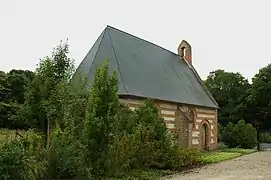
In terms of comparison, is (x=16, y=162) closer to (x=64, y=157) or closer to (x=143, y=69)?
(x=64, y=157)

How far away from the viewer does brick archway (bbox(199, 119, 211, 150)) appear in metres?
29.8

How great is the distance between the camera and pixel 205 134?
30.5 m

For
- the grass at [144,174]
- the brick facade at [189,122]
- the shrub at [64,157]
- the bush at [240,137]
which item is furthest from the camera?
the bush at [240,137]

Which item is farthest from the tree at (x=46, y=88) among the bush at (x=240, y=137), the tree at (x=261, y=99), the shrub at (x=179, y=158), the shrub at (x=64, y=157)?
the tree at (x=261, y=99)

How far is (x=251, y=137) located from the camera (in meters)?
33.7

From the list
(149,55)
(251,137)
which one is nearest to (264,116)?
(251,137)

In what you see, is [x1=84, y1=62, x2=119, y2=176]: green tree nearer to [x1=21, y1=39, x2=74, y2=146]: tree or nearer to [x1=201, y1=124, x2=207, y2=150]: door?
[x1=21, y1=39, x2=74, y2=146]: tree

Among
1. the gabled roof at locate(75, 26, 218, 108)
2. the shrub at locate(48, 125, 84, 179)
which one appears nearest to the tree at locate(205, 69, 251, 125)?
the gabled roof at locate(75, 26, 218, 108)

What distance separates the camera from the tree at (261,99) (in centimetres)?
5253

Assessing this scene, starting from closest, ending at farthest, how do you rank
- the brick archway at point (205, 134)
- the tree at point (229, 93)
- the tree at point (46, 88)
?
the tree at point (46, 88), the brick archway at point (205, 134), the tree at point (229, 93)

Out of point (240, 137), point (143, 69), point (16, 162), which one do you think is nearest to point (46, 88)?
point (16, 162)

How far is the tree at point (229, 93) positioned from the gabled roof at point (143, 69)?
24.0 m

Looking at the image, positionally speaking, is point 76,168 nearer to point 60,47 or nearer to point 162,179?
point 162,179

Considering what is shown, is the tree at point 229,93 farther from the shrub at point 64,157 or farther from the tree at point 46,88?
the shrub at point 64,157
